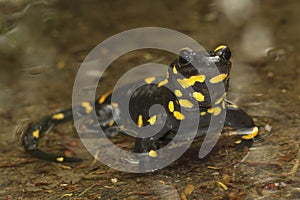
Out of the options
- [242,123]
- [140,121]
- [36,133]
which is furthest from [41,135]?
[242,123]

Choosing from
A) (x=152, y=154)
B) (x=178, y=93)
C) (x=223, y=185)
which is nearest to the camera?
(x=223, y=185)

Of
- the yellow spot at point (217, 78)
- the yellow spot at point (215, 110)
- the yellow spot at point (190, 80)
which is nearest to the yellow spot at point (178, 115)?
the yellow spot at point (215, 110)

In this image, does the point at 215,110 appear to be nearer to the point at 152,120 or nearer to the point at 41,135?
the point at 152,120

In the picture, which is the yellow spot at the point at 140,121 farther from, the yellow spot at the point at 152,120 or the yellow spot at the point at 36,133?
the yellow spot at the point at 36,133

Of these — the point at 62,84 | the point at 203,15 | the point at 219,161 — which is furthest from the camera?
the point at 203,15

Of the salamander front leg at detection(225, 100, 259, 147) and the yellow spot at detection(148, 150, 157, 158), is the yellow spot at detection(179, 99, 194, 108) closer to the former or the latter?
the salamander front leg at detection(225, 100, 259, 147)

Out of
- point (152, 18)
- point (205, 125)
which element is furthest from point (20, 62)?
point (205, 125)

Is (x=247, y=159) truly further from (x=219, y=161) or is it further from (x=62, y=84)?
(x=62, y=84)
